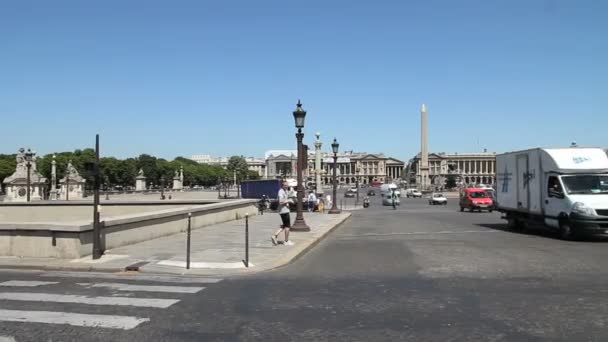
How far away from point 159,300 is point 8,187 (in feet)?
195

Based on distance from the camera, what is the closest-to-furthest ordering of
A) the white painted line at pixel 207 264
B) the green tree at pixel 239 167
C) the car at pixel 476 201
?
1. the white painted line at pixel 207 264
2. the car at pixel 476 201
3. the green tree at pixel 239 167

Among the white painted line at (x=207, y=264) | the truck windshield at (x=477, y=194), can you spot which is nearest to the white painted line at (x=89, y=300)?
the white painted line at (x=207, y=264)

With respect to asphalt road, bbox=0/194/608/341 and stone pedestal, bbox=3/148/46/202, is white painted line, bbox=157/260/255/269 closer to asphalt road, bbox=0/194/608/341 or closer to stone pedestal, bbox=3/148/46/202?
asphalt road, bbox=0/194/608/341

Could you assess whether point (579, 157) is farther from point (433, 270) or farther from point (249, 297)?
point (249, 297)

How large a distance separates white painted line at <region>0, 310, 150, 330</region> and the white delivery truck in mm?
14419

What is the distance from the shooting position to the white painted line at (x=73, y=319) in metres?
7.11

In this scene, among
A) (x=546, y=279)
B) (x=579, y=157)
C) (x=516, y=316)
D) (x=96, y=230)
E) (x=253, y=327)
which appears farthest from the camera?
(x=579, y=157)

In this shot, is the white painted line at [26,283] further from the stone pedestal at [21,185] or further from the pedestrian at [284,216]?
the stone pedestal at [21,185]

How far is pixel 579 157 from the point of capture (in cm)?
1870

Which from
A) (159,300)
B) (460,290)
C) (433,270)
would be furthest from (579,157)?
(159,300)

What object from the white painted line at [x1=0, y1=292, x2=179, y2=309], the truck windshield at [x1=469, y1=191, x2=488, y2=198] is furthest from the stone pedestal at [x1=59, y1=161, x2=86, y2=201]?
the white painted line at [x1=0, y1=292, x2=179, y2=309]

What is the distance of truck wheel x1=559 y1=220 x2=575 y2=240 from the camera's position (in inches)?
695

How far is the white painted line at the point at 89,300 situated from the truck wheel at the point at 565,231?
1363 cm

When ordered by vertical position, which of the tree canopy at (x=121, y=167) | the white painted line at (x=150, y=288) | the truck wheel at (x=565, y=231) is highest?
the tree canopy at (x=121, y=167)
